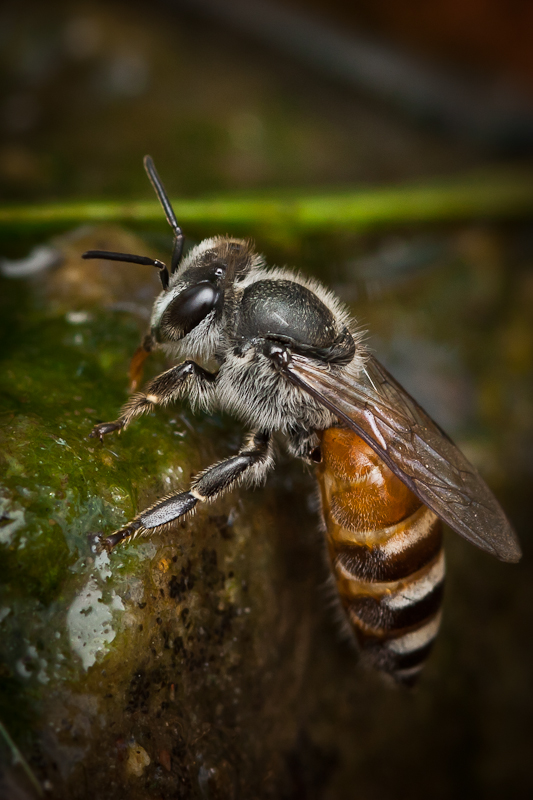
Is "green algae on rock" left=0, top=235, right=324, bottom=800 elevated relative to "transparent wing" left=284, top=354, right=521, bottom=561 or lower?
lower

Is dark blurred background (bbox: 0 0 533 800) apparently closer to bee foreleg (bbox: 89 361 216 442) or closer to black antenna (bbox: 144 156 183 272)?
black antenna (bbox: 144 156 183 272)

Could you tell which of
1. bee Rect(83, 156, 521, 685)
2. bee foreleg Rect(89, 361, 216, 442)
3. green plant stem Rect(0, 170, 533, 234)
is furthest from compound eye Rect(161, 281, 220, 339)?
green plant stem Rect(0, 170, 533, 234)

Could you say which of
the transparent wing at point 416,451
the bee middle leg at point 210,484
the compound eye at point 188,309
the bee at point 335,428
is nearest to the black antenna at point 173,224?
the bee at point 335,428

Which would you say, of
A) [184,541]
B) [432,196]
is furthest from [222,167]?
[184,541]

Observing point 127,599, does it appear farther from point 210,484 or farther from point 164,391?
point 164,391

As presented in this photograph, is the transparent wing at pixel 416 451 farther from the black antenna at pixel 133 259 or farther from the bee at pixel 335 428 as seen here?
the black antenna at pixel 133 259

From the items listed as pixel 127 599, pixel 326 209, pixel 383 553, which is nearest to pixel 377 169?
pixel 326 209

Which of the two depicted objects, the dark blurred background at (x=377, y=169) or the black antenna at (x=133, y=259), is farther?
the dark blurred background at (x=377, y=169)
